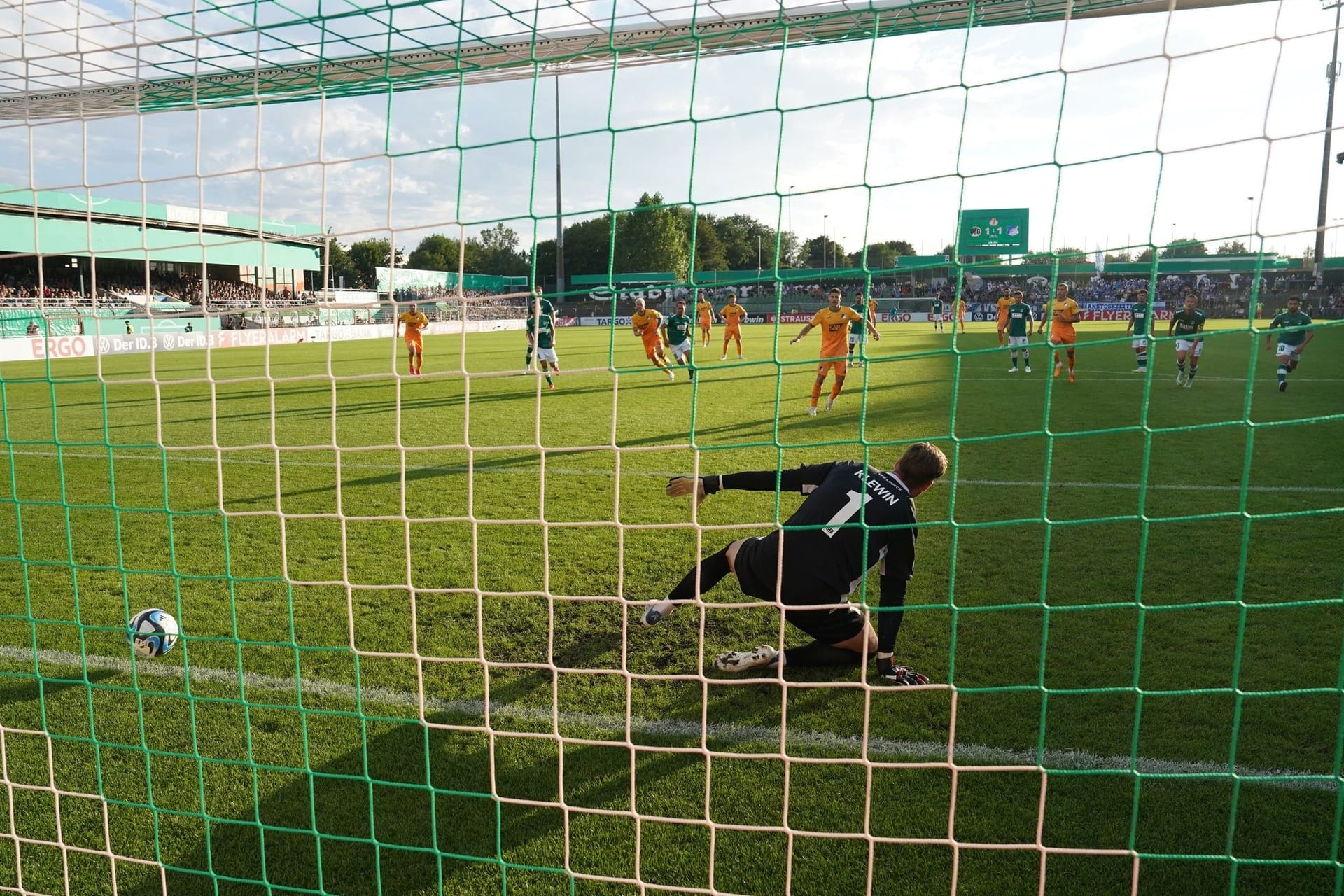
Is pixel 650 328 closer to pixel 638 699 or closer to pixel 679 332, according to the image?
pixel 679 332

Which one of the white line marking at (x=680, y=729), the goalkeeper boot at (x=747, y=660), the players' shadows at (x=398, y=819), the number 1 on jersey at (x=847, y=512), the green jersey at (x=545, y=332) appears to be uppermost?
the green jersey at (x=545, y=332)

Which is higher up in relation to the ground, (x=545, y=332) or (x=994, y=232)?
(x=994, y=232)

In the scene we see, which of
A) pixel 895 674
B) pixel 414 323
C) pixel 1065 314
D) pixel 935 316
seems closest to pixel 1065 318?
pixel 1065 314

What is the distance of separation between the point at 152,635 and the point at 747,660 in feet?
8.89

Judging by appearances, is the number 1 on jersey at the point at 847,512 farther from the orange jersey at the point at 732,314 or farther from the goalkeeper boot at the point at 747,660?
the orange jersey at the point at 732,314

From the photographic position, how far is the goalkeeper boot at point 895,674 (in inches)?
141

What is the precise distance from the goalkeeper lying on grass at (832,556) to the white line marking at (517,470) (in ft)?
10.7

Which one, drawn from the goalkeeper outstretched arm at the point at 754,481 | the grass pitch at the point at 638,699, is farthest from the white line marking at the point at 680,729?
the goalkeeper outstretched arm at the point at 754,481

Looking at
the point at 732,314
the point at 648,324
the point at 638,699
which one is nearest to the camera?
the point at 638,699

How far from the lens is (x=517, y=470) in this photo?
7.91 m

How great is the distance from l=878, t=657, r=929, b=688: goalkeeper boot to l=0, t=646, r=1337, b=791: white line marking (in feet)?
1.36

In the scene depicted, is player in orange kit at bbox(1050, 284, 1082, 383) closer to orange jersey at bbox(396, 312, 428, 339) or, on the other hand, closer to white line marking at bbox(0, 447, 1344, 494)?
white line marking at bbox(0, 447, 1344, 494)

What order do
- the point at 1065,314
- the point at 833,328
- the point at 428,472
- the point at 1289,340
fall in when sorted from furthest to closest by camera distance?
the point at 1065,314, the point at 1289,340, the point at 833,328, the point at 428,472

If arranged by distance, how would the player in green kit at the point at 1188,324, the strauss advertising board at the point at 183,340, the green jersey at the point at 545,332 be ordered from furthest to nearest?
the strauss advertising board at the point at 183,340 < the green jersey at the point at 545,332 < the player in green kit at the point at 1188,324
